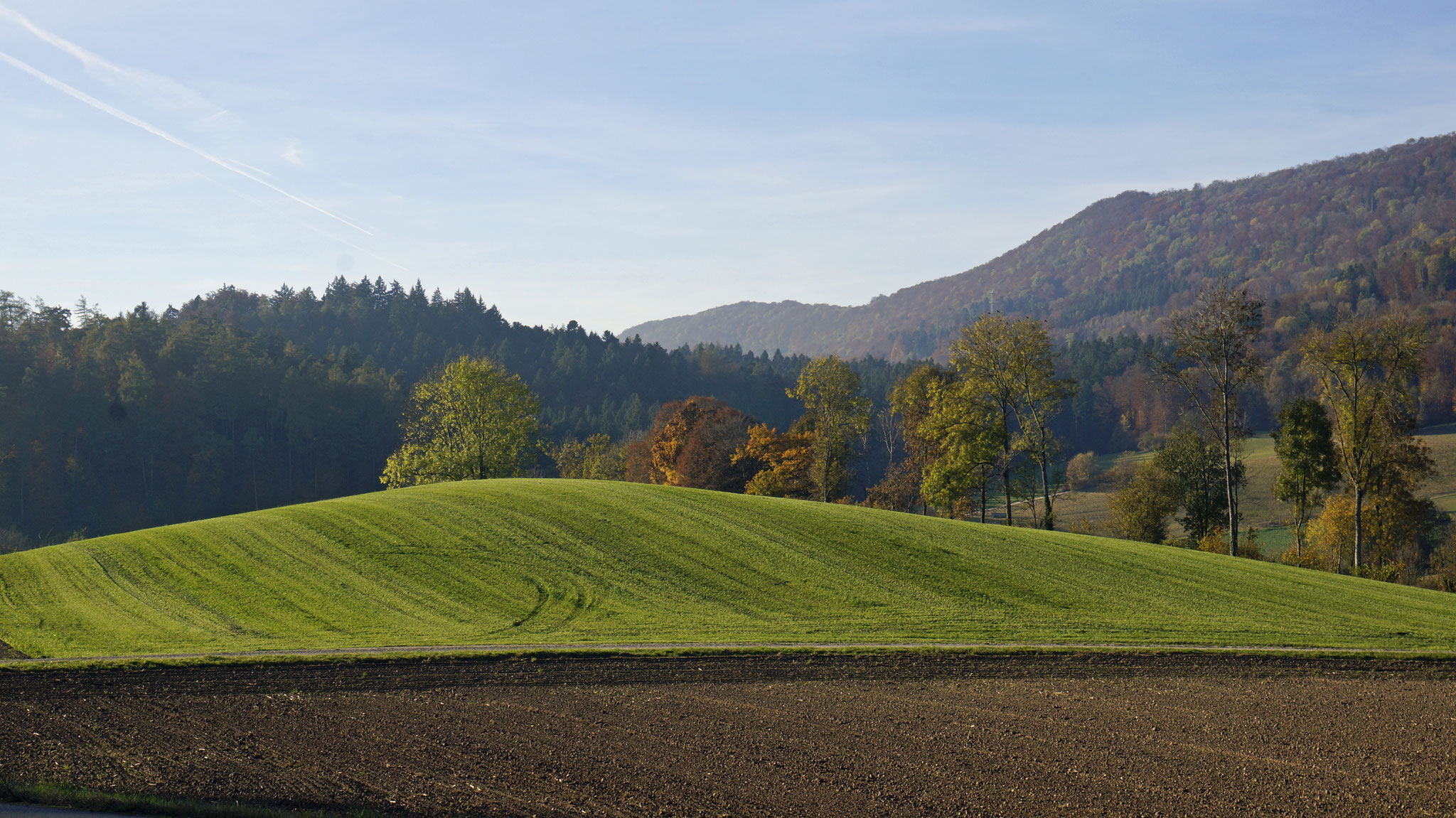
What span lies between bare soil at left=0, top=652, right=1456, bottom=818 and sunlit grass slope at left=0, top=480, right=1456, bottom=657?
3.34m

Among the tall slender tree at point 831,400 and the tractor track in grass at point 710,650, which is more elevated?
the tall slender tree at point 831,400

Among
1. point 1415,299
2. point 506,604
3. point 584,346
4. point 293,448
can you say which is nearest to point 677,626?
point 506,604

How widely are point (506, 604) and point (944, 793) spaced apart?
18.1 m

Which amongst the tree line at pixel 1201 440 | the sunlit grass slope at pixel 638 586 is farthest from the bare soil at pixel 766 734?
the tree line at pixel 1201 440

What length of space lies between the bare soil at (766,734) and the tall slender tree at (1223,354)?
1100 inches

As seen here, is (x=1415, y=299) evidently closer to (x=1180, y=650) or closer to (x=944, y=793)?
(x=1180, y=650)

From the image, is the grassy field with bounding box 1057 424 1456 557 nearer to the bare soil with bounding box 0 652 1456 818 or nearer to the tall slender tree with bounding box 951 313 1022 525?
the tall slender tree with bounding box 951 313 1022 525

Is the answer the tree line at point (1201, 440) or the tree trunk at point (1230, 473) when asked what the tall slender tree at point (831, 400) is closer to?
the tree line at point (1201, 440)

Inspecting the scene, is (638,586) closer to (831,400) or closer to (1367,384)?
(831,400)

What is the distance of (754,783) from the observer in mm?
13805

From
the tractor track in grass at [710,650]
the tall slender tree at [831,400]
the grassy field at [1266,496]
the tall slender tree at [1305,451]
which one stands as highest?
the tall slender tree at [831,400]

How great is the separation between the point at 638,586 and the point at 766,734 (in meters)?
14.6

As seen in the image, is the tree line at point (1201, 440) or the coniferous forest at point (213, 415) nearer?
the tree line at point (1201, 440)

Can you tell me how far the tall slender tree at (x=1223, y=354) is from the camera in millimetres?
46719
